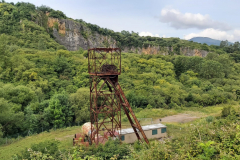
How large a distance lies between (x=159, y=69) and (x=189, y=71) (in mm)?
8245

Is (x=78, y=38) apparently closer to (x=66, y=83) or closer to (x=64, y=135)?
(x=66, y=83)

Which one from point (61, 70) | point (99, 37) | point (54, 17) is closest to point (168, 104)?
point (61, 70)

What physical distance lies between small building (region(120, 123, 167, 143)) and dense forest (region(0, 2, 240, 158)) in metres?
2.80

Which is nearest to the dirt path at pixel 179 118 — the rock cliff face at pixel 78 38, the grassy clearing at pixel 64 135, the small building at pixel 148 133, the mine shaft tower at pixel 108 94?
the grassy clearing at pixel 64 135

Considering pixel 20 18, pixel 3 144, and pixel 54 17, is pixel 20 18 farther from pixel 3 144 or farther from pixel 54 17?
pixel 3 144

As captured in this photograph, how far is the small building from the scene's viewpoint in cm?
1552

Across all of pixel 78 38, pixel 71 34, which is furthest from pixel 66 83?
pixel 71 34

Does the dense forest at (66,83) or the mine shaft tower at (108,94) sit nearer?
the mine shaft tower at (108,94)

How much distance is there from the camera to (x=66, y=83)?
32.1m

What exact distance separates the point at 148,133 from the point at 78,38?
57.4 m

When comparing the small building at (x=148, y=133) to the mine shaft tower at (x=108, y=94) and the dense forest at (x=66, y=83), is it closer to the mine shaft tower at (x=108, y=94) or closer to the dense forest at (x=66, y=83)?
the mine shaft tower at (x=108, y=94)

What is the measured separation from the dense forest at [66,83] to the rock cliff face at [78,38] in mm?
4800

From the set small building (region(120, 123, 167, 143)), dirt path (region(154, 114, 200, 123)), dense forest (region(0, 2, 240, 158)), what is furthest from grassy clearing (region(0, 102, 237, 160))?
dense forest (region(0, 2, 240, 158))

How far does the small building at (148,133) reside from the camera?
50.9 ft
